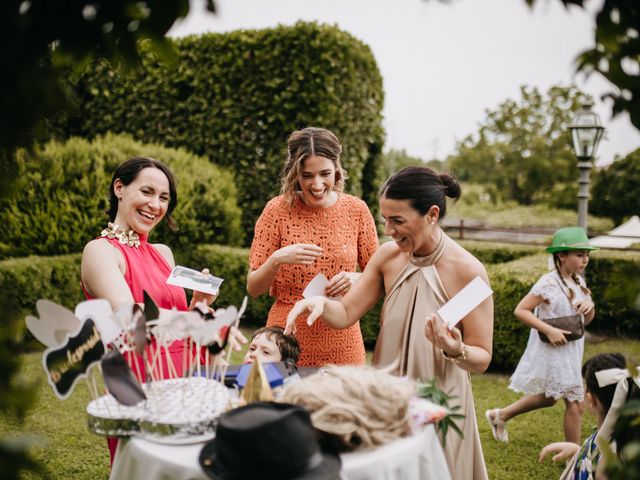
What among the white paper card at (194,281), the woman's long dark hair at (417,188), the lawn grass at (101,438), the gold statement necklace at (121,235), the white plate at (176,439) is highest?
the woman's long dark hair at (417,188)

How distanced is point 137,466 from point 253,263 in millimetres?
1812

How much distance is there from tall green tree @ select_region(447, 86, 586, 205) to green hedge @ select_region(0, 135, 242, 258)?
2583 cm

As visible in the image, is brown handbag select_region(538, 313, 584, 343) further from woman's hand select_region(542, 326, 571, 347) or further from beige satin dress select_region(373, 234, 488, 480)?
beige satin dress select_region(373, 234, 488, 480)

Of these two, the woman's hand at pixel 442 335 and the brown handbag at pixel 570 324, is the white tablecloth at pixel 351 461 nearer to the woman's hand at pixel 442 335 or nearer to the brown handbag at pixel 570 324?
the woman's hand at pixel 442 335

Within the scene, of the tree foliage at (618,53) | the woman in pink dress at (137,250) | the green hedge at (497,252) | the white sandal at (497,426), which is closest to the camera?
the tree foliage at (618,53)

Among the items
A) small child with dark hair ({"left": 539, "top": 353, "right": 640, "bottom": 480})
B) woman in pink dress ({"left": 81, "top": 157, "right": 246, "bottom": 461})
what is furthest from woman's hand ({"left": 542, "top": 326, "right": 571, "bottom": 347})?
woman in pink dress ({"left": 81, "top": 157, "right": 246, "bottom": 461})

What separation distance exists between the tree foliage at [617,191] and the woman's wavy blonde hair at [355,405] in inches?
871

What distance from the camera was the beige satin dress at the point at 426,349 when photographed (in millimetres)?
2627

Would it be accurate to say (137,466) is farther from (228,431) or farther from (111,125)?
(111,125)

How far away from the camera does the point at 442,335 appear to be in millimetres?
2307

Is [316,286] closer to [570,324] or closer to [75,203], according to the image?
[570,324]

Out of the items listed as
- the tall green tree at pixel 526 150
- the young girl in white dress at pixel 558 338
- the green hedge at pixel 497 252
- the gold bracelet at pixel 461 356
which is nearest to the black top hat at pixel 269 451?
the gold bracelet at pixel 461 356

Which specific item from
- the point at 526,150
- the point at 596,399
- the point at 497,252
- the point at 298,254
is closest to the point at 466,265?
the point at 298,254

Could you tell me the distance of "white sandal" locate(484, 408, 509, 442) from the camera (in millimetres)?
4938
